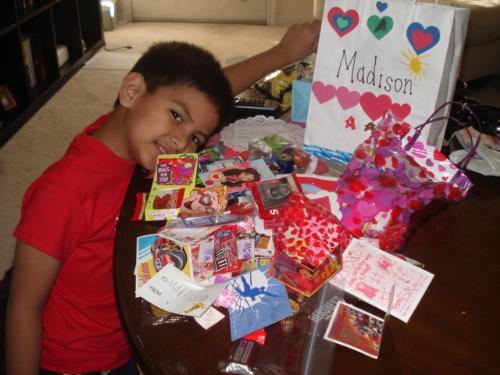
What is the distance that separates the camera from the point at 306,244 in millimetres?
739

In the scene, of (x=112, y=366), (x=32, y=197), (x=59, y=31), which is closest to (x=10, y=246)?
(x=112, y=366)

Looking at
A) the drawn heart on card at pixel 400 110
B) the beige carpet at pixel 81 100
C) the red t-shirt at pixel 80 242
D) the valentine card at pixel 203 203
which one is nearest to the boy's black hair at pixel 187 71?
the red t-shirt at pixel 80 242

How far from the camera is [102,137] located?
0.95 m

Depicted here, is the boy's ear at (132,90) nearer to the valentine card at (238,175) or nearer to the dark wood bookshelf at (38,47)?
the valentine card at (238,175)

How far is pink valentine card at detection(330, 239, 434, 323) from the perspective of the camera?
2.15 feet

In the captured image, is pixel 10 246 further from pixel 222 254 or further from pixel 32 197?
pixel 222 254

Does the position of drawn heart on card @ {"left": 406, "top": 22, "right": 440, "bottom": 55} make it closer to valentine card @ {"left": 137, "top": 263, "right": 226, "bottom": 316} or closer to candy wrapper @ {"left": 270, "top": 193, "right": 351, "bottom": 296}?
candy wrapper @ {"left": 270, "top": 193, "right": 351, "bottom": 296}

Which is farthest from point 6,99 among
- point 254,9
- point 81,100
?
point 254,9

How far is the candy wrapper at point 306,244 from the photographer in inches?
26.5

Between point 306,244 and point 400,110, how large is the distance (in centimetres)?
34

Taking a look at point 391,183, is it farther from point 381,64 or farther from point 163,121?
point 163,121

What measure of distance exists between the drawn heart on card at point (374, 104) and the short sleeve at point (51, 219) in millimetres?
569

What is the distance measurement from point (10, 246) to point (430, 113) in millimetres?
1598

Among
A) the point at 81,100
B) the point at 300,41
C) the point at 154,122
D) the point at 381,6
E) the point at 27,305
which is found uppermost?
the point at 381,6
